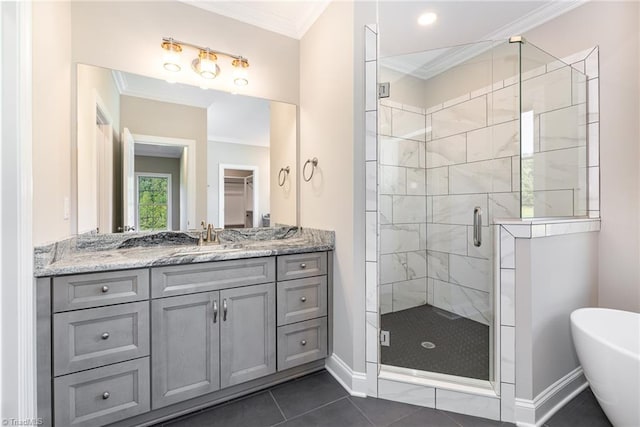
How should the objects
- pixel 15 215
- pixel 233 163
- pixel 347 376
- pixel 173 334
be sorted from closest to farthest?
1. pixel 15 215
2. pixel 173 334
3. pixel 347 376
4. pixel 233 163

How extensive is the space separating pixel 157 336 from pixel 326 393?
104 cm

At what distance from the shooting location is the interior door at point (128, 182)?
6.18 ft

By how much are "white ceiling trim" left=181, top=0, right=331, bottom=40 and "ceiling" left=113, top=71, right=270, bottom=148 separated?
584mm

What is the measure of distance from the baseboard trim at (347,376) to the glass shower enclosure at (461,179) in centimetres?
19

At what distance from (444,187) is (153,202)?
243cm

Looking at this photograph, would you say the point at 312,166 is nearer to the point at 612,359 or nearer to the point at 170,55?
the point at 170,55

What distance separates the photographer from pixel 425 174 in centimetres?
262

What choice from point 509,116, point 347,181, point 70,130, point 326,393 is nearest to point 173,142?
point 70,130

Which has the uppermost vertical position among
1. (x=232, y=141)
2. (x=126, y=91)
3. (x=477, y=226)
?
(x=126, y=91)

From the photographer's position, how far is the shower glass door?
208 centimetres

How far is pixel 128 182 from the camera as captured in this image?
1.91m

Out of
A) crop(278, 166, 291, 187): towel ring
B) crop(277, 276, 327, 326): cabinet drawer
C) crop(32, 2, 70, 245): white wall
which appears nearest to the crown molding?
crop(32, 2, 70, 245): white wall

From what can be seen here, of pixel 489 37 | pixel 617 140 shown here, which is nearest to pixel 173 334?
pixel 617 140

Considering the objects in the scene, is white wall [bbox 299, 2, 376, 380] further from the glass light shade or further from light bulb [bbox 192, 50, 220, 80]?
the glass light shade
